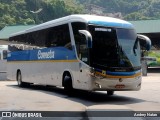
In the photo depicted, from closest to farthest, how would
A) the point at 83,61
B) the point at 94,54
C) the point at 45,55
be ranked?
the point at 94,54 → the point at 83,61 → the point at 45,55

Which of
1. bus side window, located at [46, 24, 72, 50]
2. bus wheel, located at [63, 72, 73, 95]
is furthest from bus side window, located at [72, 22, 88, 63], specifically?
bus wheel, located at [63, 72, 73, 95]

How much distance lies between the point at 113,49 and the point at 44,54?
549 cm

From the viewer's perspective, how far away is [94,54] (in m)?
12.8

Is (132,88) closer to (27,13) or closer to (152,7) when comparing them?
(27,13)

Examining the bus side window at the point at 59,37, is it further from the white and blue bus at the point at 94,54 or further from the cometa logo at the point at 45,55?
the cometa logo at the point at 45,55

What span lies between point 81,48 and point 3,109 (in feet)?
13.6

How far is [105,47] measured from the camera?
1285 centimetres

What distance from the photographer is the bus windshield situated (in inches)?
500

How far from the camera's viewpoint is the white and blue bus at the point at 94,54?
1267cm

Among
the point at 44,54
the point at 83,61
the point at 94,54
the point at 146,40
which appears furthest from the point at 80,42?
the point at 44,54

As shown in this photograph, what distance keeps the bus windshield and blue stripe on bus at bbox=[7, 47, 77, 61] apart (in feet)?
5.26

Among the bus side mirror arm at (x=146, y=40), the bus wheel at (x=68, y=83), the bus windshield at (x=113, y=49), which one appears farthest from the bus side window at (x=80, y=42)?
the bus side mirror arm at (x=146, y=40)

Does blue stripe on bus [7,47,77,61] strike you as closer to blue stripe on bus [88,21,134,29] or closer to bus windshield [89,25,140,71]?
bus windshield [89,25,140,71]

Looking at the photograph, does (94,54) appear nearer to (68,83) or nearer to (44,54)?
(68,83)
